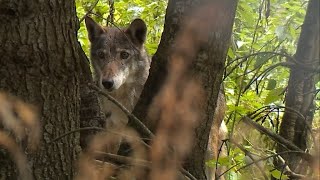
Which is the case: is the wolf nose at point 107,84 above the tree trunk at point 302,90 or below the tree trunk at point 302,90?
below

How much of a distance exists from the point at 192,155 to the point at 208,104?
314mm

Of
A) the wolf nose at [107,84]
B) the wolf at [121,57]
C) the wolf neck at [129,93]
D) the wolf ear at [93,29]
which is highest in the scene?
the wolf ear at [93,29]

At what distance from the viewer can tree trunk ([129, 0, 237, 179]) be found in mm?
3119

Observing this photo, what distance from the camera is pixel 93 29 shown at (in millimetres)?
6281

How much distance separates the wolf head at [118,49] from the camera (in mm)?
6125

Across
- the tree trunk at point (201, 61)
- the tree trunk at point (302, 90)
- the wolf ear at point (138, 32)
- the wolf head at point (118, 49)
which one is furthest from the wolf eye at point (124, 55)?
the tree trunk at point (201, 61)

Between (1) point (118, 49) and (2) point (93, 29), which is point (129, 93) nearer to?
(1) point (118, 49)

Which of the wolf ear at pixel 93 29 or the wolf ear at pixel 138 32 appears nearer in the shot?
the wolf ear at pixel 138 32

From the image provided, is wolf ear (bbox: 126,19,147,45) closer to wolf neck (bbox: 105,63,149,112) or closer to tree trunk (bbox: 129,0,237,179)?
wolf neck (bbox: 105,63,149,112)

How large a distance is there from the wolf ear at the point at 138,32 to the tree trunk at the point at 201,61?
2.61m

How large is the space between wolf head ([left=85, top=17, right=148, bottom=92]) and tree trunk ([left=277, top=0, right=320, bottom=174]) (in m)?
2.26

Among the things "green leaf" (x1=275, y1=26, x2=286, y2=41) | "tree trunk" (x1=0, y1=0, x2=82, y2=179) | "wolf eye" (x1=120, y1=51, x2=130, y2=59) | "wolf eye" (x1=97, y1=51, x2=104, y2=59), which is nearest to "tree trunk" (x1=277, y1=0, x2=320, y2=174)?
"green leaf" (x1=275, y1=26, x2=286, y2=41)

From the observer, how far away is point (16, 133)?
7.85ft

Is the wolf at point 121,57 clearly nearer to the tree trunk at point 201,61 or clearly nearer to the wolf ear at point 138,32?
the wolf ear at point 138,32
